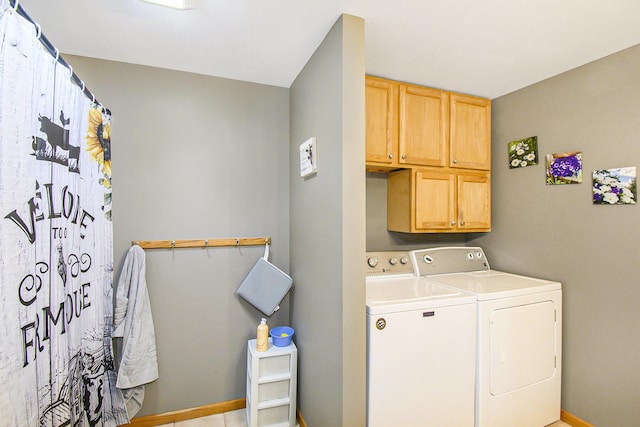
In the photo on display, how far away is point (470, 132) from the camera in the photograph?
2.40 metres

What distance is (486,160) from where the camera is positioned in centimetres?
247

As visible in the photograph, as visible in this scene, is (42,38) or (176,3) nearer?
(42,38)

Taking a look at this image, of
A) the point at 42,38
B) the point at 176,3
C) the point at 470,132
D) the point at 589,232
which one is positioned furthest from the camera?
the point at 470,132

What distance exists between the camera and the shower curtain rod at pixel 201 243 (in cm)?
200

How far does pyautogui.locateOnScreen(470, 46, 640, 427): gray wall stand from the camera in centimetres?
176

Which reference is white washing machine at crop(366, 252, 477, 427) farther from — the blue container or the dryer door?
the blue container

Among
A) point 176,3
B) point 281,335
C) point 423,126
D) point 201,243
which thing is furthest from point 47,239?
point 423,126

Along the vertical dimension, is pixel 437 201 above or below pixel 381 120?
below

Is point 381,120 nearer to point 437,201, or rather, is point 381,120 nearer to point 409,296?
point 437,201

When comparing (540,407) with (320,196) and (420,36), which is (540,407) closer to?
(320,196)

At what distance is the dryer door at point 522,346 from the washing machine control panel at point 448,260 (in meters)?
0.60

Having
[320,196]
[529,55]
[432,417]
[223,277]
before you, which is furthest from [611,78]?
[223,277]

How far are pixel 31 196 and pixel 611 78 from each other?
10.1ft

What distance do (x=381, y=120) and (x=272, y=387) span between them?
1.98 meters
